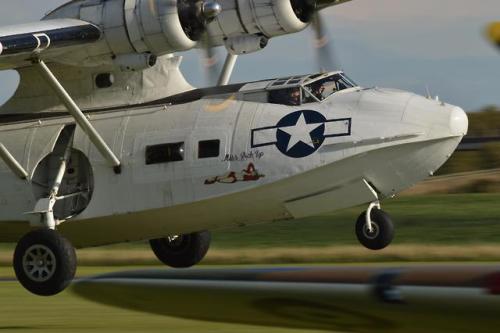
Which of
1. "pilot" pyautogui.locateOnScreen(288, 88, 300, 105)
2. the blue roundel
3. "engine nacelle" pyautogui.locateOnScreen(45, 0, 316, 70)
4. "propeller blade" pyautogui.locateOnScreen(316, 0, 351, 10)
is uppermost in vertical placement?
"propeller blade" pyautogui.locateOnScreen(316, 0, 351, 10)

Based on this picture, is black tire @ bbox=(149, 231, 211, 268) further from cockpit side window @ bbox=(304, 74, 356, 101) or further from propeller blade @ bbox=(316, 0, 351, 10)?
propeller blade @ bbox=(316, 0, 351, 10)

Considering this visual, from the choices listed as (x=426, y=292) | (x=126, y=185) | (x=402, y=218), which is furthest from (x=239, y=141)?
(x=402, y=218)

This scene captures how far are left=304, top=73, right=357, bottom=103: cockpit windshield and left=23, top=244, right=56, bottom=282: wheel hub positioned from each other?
162 inches

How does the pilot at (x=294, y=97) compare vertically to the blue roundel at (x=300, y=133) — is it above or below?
above

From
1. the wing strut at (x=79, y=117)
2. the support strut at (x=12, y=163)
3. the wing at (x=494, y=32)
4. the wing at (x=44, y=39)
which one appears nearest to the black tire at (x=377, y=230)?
the wing strut at (x=79, y=117)

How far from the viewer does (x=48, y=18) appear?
54.3 feet

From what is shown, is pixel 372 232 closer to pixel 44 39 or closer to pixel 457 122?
pixel 457 122

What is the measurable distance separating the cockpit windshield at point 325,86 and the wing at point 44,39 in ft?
9.88

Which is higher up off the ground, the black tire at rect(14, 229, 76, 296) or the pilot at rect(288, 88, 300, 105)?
the pilot at rect(288, 88, 300, 105)

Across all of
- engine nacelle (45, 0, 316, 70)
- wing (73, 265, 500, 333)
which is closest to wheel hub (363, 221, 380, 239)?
engine nacelle (45, 0, 316, 70)

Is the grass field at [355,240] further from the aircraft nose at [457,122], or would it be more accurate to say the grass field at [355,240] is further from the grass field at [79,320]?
the grass field at [79,320]

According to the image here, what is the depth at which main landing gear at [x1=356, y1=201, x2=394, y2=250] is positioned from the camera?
54.9 ft

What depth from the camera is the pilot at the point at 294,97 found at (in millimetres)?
15977

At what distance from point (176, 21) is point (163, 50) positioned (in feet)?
1.45
